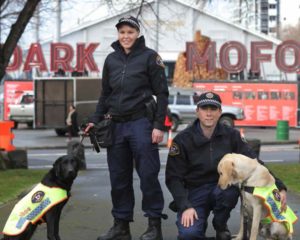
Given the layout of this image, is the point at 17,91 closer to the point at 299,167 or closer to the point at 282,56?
the point at 282,56

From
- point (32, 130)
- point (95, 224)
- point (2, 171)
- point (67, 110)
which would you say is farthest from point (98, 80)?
point (95, 224)

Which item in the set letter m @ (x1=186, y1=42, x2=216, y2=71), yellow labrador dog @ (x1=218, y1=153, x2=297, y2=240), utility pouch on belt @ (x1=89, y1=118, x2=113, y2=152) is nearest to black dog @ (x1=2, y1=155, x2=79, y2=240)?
utility pouch on belt @ (x1=89, y1=118, x2=113, y2=152)

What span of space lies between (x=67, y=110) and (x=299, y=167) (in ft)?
56.7

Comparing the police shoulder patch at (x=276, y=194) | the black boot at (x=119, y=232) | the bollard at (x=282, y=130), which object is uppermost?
the police shoulder patch at (x=276, y=194)

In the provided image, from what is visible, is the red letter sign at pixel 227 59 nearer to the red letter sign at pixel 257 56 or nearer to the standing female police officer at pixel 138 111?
the red letter sign at pixel 257 56

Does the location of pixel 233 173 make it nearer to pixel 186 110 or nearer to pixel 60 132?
pixel 60 132

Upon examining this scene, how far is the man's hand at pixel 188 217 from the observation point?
5441 mm

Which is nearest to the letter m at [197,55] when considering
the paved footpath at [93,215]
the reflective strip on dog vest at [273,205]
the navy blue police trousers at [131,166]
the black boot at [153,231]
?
the paved footpath at [93,215]

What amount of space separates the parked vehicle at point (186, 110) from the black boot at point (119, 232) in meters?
23.4

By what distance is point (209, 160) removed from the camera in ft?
18.5

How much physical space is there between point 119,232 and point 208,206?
36.1 inches

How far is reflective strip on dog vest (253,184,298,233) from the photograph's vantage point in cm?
515

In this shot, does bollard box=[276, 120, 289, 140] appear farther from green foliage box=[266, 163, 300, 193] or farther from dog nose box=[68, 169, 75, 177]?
dog nose box=[68, 169, 75, 177]

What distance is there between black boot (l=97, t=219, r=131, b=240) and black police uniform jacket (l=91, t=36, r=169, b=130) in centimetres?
103
